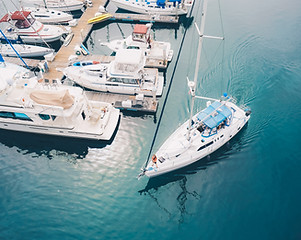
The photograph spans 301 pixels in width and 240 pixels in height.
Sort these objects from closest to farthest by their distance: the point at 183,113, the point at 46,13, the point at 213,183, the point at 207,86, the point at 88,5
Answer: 1. the point at 213,183
2. the point at 183,113
3. the point at 207,86
4. the point at 46,13
5. the point at 88,5

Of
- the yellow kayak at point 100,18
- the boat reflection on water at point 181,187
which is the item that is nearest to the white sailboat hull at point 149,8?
the yellow kayak at point 100,18

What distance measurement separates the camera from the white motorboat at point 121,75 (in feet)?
104

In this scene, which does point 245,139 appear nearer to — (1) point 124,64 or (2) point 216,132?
(2) point 216,132

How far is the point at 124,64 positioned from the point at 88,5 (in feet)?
77.2

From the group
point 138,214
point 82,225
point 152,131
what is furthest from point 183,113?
point 82,225

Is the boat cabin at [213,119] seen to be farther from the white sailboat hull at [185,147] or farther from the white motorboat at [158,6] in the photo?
the white motorboat at [158,6]

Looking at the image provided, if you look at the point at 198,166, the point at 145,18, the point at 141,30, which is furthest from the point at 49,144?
the point at 145,18

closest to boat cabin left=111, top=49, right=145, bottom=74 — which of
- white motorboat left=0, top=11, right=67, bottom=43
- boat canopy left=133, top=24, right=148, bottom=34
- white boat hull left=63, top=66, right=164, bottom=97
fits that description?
white boat hull left=63, top=66, right=164, bottom=97

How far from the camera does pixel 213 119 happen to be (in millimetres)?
26172

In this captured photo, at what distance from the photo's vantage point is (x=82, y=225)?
22.6m

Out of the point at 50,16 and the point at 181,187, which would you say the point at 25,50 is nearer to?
the point at 50,16

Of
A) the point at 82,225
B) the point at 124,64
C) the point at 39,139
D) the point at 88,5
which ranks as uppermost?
the point at 88,5

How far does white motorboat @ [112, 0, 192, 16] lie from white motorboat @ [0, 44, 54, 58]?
59.5 ft

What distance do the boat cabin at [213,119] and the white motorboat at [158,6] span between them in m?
26.0
